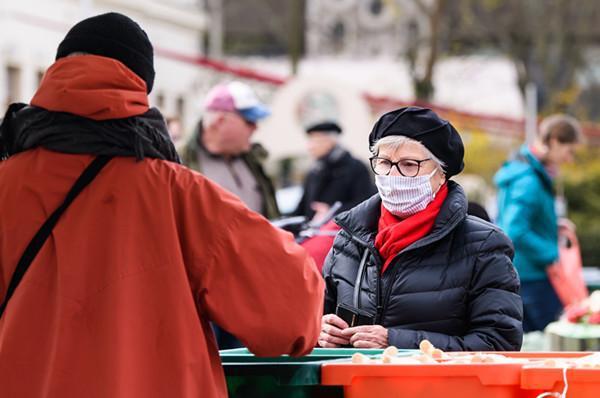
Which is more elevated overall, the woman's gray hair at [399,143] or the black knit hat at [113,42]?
the black knit hat at [113,42]

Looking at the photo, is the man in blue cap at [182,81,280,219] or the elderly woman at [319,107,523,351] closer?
the elderly woman at [319,107,523,351]

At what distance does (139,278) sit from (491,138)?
28.9 meters

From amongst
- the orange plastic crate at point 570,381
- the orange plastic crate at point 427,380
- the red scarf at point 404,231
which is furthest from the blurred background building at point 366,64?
the orange plastic crate at point 570,381

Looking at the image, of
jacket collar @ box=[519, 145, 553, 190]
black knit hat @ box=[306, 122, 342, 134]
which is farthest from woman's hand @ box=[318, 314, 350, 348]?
black knit hat @ box=[306, 122, 342, 134]

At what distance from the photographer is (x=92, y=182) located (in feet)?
14.2

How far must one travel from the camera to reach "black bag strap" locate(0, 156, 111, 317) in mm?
4293

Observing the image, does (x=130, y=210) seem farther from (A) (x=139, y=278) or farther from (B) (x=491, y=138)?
(B) (x=491, y=138)

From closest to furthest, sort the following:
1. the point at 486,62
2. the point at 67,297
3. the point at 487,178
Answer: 1. the point at 67,297
2. the point at 487,178
3. the point at 486,62

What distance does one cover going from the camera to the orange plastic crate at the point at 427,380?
4.43m

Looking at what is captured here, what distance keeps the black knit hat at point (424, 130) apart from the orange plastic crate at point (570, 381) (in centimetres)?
151

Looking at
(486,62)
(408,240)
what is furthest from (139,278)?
(486,62)

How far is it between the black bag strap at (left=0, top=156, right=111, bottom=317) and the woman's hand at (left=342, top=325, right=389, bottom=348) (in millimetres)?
1473

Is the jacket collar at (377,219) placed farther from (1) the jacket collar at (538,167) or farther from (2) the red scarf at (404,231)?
(1) the jacket collar at (538,167)

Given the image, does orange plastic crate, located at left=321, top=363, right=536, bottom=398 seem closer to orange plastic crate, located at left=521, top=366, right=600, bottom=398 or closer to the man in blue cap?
orange plastic crate, located at left=521, top=366, right=600, bottom=398
